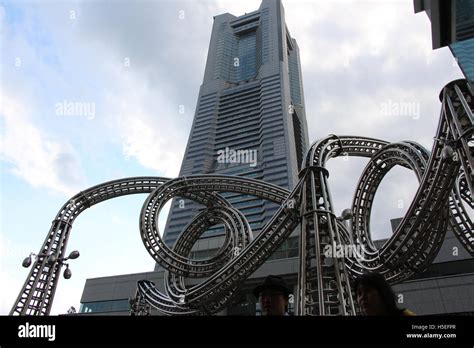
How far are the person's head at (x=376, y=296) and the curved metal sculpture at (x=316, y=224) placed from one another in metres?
Result: 10.2

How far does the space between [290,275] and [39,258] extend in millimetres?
21088

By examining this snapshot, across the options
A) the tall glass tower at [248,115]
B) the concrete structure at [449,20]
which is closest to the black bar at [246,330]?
the concrete structure at [449,20]

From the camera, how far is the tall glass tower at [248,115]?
115750mm

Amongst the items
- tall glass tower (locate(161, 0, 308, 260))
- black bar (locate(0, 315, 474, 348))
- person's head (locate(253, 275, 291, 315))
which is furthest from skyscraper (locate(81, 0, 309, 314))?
black bar (locate(0, 315, 474, 348))

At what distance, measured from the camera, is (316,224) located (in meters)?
15.3

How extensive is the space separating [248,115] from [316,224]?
119 meters

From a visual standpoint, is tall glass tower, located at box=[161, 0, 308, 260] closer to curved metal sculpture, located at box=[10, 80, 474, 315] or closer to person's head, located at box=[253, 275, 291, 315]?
curved metal sculpture, located at box=[10, 80, 474, 315]

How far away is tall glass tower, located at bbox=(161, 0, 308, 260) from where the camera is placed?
116 meters

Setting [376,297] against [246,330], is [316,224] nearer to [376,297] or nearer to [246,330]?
[376,297]

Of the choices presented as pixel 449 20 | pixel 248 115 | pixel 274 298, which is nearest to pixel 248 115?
pixel 248 115

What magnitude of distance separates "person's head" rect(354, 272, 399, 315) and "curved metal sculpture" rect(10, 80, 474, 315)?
1017 centimetres

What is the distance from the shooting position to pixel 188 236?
2606cm

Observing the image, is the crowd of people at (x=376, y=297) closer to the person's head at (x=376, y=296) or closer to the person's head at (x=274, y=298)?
the person's head at (x=376, y=296)

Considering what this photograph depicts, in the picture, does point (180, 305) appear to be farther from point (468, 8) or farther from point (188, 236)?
point (468, 8)
